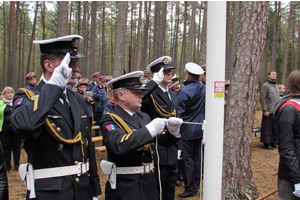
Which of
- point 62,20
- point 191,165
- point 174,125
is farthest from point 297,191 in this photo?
point 62,20

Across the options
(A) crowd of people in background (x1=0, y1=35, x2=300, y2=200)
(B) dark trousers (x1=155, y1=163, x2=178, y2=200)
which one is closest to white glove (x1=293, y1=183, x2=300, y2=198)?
(A) crowd of people in background (x1=0, y1=35, x2=300, y2=200)

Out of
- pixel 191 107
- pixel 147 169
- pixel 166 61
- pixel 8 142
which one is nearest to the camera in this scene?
pixel 147 169

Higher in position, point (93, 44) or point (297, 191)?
point (93, 44)

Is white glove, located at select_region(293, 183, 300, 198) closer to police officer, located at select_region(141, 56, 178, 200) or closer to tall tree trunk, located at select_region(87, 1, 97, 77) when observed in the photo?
police officer, located at select_region(141, 56, 178, 200)

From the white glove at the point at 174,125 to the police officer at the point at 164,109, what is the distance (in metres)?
1.03

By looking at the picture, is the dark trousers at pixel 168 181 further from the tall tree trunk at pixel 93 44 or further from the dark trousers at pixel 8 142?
the tall tree trunk at pixel 93 44

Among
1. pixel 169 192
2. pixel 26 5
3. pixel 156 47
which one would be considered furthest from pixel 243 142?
pixel 26 5

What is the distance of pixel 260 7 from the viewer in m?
3.85

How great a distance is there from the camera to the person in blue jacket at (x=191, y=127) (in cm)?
478

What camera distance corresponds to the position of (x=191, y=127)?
476 centimetres

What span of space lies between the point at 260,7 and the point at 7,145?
639 centimetres

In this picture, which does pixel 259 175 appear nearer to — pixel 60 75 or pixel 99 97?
pixel 60 75

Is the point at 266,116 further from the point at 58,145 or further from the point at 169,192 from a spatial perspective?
the point at 58,145

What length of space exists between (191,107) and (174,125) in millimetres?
2620
